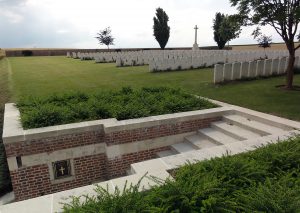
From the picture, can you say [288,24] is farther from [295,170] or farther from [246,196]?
[246,196]

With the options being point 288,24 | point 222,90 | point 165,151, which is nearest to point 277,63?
point 288,24

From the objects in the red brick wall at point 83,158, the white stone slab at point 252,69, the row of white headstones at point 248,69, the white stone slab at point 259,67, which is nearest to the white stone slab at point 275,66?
the row of white headstones at point 248,69

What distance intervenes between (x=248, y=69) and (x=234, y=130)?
22.7 ft

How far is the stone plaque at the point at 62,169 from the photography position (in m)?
5.87

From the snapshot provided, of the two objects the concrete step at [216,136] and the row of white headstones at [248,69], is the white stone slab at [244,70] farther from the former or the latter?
the concrete step at [216,136]

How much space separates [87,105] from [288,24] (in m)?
7.98

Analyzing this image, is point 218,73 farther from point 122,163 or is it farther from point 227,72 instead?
point 122,163

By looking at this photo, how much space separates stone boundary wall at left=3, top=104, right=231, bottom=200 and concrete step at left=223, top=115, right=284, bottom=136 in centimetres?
90

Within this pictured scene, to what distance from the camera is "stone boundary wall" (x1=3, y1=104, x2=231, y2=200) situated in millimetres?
5504

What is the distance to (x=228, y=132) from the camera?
6.28 m

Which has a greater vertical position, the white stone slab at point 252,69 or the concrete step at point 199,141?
the white stone slab at point 252,69

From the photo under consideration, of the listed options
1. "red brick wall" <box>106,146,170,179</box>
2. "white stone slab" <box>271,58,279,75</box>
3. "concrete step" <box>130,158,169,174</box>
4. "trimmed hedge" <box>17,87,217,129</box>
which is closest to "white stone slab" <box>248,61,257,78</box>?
"white stone slab" <box>271,58,279,75</box>

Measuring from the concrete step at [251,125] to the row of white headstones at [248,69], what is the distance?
16.3 feet

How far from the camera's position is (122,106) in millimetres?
7195
